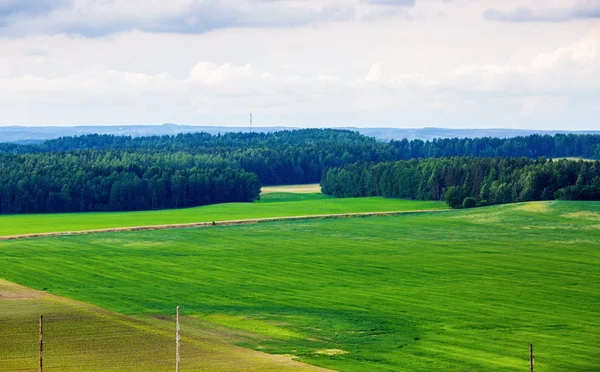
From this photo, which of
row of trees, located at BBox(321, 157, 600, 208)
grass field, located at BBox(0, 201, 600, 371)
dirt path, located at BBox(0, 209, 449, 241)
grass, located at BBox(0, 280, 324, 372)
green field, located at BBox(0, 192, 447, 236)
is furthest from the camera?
row of trees, located at BBox(321, 157, 600, 208)

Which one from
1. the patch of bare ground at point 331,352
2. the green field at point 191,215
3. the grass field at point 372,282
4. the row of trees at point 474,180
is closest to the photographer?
the patch of bare ground at point 331,352

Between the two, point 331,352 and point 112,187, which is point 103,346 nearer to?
point 331,352

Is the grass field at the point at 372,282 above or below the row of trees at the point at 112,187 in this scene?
below

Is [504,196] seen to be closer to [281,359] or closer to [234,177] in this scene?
[234,177]

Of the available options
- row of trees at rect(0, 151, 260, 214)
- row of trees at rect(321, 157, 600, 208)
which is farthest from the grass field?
row of trees at rect(0, 151, 260, 214)

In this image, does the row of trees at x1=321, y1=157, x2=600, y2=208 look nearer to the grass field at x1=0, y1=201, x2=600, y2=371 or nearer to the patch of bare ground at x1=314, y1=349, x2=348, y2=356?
the grass field at x1=0, y1=201, x2=600, y2=371

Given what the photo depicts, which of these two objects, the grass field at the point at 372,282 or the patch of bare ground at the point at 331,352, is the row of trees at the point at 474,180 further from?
the patch of bare ground at the point at 331,352

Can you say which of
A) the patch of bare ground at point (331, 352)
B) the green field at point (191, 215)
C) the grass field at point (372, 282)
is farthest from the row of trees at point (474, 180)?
the patch of bare ground at point (331, 352)

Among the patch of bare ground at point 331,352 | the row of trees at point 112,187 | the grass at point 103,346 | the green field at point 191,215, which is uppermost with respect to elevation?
the row of trees at point 112,187
